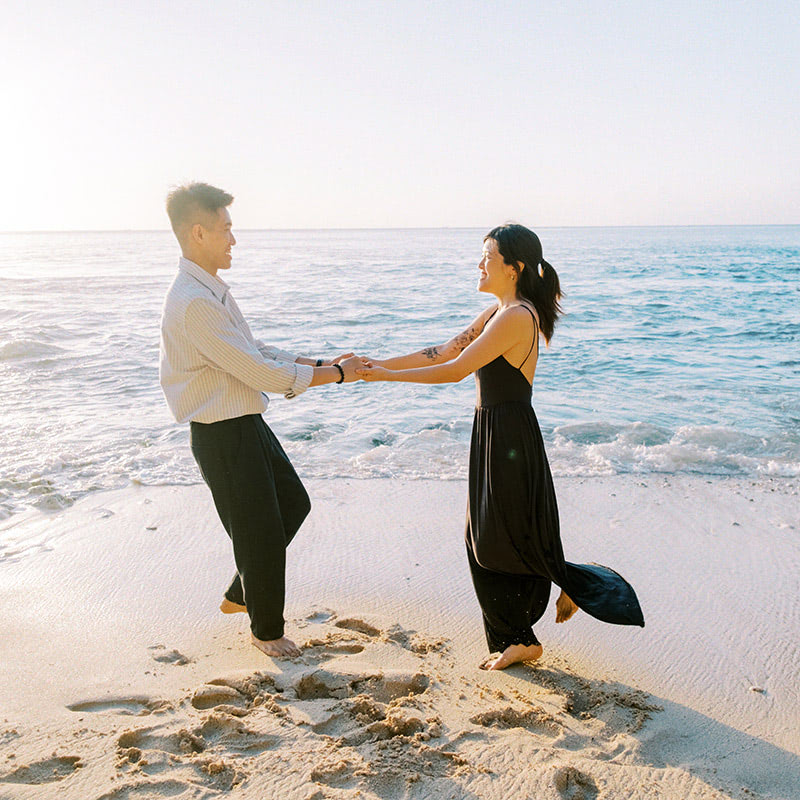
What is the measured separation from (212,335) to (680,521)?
3.62m

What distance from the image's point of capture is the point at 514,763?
2.66 meters

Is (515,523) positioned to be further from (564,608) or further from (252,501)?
(252,501)

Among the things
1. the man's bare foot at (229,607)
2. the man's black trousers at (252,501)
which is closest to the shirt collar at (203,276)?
the man's black trousers at (252,501)

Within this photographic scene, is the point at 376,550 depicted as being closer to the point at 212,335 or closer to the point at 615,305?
the point at 212,335

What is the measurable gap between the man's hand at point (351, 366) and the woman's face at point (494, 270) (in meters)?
0.78

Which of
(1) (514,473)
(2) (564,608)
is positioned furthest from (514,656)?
(1) (514,473)

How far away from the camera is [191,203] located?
132 inches

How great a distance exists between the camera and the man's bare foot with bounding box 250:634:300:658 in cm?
352

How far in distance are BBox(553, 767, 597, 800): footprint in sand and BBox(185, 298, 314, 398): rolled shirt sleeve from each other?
6.12ft

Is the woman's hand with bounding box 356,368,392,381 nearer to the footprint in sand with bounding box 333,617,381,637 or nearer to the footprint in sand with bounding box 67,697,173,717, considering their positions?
the footprint in sand with bounding box 333,617,381,637

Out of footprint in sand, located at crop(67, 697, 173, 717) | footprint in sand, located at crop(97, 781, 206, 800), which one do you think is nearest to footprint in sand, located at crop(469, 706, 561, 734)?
footprint in sand, located at crop(97, 781, 206, 800)

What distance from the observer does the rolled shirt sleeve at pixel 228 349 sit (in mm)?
3283

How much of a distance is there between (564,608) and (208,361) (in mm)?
1964

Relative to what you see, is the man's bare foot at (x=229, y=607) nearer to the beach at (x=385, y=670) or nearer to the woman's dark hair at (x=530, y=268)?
the beach at (x=385, y=670)
